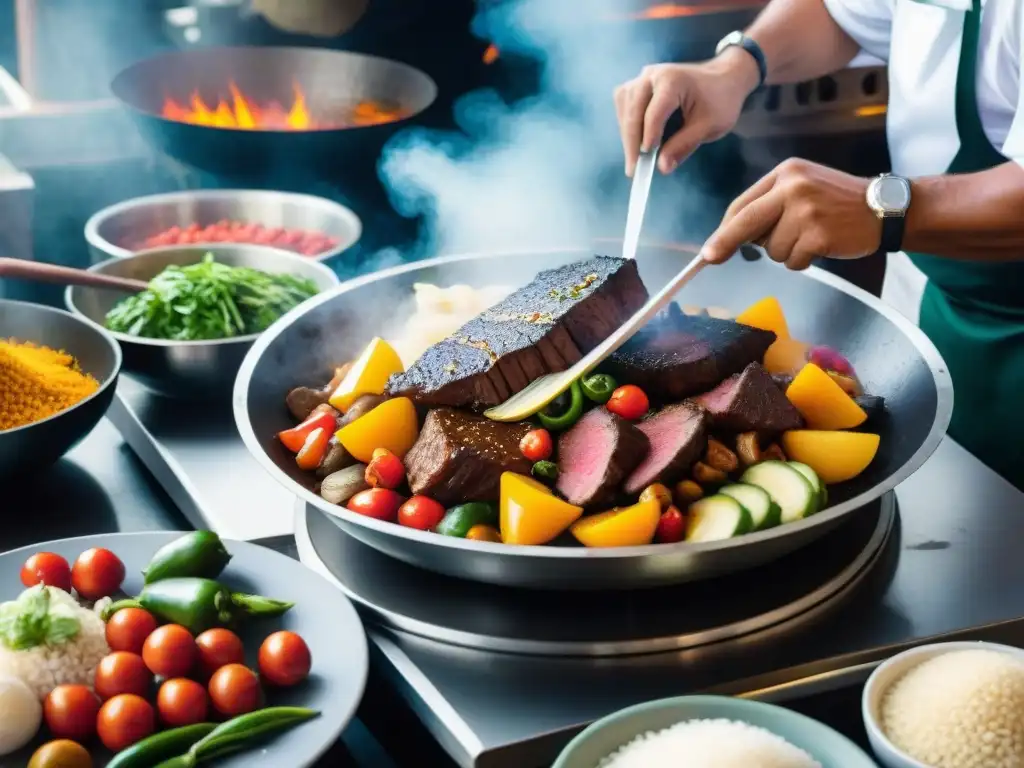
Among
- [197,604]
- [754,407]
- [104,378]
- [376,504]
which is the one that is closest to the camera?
[197,604]

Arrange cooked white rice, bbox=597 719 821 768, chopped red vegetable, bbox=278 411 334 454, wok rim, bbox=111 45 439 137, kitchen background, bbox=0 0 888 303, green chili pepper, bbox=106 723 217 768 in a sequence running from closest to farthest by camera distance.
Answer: cooked white rice, bbox=597 719 821 768 → green chili pepper, bbox=106 723 217 768 → chopped red vegetable, bbox=278 411 334 454 → wok rim, bbox=111 45 439 137 → kitchen background, bbox=0 0 888 303

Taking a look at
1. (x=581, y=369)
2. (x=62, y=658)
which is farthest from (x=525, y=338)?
(x=62, y=658)

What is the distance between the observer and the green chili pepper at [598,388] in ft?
6.70

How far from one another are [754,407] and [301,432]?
784 mm

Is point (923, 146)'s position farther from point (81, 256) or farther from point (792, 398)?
point (81, 256)

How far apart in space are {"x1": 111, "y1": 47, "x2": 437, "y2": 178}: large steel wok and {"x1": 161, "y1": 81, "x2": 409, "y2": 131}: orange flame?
20mm

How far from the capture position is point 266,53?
3926 mm

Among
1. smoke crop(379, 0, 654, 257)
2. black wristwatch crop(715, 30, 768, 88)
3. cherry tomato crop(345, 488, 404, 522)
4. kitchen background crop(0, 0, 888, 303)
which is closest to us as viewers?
cherry tomato crop(345, 488, 404, 522)

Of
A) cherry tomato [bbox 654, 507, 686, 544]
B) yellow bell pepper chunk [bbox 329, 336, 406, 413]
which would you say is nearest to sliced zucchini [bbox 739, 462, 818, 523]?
cherry tomato [bbox 654, 507, 686, 544]

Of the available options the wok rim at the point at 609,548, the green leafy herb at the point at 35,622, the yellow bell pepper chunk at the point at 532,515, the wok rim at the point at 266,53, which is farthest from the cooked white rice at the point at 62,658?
the wok rim at the point at 266,53

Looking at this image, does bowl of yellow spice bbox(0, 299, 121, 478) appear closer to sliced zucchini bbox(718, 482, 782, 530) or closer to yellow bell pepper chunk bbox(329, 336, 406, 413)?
yellow bell pepper chunk bbox(329, 336, 406, 413)

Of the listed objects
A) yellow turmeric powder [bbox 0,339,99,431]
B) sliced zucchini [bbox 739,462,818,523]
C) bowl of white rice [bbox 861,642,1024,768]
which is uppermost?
yellow turmeric powder [bbox 0,339,99,431]

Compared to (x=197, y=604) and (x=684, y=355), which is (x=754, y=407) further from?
(x=197, y=604)

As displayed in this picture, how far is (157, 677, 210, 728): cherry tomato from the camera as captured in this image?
149 centimetres
